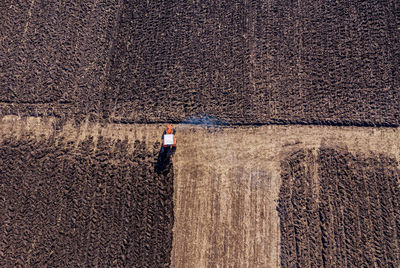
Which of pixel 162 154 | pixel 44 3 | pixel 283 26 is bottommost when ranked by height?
pixel 162 154

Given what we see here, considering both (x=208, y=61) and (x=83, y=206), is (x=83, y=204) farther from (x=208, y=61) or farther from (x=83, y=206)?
(x=208, y=61)

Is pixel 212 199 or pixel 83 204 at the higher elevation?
pixel 212 199

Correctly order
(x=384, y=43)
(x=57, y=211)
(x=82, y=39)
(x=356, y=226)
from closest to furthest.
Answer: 1. (x=356, y=226)
2. (x=57, y=211)
3. (x=384, y=43)
4. (x=82, y=39)

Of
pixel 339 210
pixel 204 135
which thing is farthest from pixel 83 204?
pixel 339 210

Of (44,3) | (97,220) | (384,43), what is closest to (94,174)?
(97,220)

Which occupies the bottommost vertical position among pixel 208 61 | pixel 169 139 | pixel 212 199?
pixel 212 199

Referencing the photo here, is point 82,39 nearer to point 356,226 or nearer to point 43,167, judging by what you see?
point 43,167

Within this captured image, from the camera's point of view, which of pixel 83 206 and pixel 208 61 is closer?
pixel 83 206
